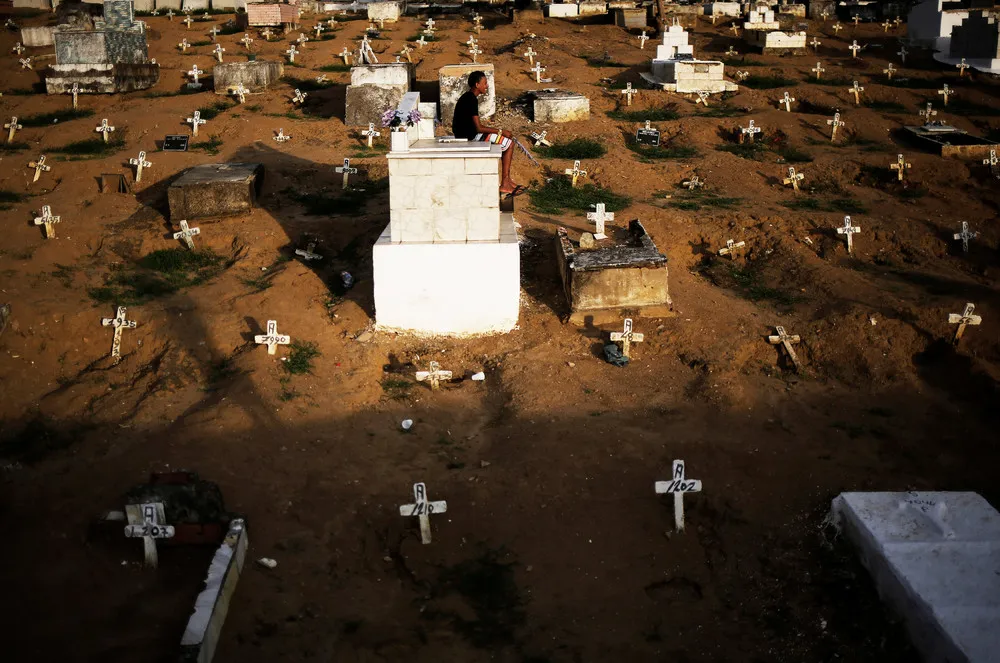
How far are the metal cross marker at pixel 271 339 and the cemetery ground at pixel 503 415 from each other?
0.97 ft

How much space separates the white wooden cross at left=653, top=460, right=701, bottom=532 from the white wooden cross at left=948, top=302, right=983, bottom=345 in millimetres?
4273

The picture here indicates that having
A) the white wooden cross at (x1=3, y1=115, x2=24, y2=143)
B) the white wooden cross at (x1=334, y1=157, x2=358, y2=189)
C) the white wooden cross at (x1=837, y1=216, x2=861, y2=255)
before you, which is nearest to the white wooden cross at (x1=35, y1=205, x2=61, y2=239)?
the white wooden cross at (x1=334, y1=157, x2=358, y2=189)

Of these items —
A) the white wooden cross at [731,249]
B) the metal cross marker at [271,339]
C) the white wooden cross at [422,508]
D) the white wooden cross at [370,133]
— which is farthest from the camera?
the white wooden cross at [370,133]

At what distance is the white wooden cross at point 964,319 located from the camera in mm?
8953

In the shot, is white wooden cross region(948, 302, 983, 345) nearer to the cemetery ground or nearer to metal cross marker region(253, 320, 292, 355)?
the cemetery ground

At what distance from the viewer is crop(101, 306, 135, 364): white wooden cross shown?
29.5ft

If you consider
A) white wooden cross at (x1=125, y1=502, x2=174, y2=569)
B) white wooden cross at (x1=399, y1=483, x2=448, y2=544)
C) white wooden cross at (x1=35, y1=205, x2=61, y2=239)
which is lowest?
white wooden cross at (x1=399, y1=483, x2=448, y2=544)

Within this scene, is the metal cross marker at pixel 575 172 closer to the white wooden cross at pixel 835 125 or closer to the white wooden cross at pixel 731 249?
the white wooden cross at pixel 731 249

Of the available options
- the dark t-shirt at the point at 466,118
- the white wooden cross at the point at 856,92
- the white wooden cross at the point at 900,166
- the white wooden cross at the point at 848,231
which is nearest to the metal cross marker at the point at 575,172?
the dark t-shirt at the point at 466,118

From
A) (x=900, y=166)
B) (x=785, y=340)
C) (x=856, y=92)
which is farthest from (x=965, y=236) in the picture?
(x=856, y=92)

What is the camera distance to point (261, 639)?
541 centimetres

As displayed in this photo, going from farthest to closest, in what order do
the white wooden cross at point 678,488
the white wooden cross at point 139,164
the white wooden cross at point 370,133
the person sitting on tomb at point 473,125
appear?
the white wooden cross at point 370,133 → the white wooden cross at point 139,164 → the person sitting on tomb at point 473,125 → the white wooden cross at point 678,488

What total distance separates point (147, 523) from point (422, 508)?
6.46 ft

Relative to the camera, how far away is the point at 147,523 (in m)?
5.75
